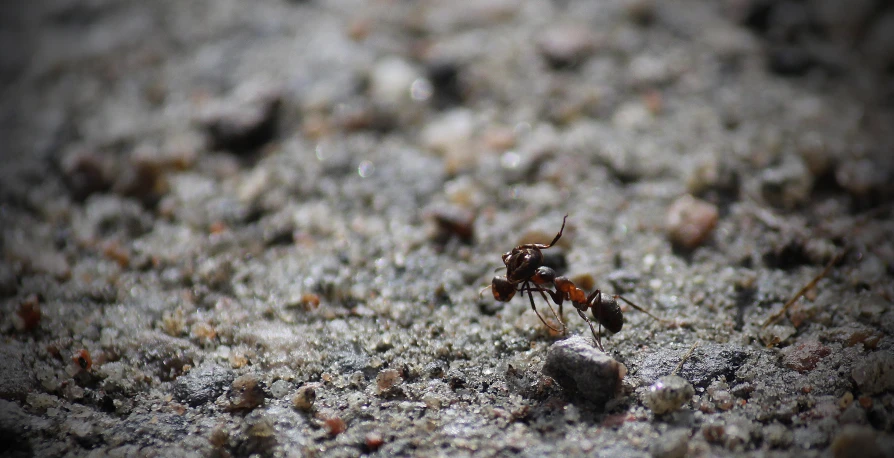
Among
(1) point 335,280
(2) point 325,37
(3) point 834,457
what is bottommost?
(3) point 834,457

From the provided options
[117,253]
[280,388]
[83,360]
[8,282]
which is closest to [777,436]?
[280,388]

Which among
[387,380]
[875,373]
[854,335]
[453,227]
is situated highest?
[453,227]

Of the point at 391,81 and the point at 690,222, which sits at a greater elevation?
the point at 391,81

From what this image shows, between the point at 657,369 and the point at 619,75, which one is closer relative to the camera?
the point at 657,369

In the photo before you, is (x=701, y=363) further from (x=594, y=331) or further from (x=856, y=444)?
(x=856, y=444)

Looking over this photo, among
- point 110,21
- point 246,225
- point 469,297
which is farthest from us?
point 110,21

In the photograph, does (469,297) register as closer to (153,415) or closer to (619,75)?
(153,415)

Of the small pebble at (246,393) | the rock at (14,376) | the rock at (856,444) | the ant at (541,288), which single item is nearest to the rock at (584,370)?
the ant at (541,288)

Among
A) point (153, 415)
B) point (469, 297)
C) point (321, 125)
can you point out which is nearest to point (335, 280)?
point (469, 297)
